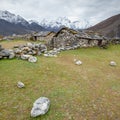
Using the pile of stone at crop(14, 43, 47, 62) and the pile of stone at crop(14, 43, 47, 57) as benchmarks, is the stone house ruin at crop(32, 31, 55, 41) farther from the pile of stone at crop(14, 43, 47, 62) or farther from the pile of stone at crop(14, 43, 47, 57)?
the pile of stone at crop(14, 43, 47, 62)

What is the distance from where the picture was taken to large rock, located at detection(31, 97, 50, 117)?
909 cm

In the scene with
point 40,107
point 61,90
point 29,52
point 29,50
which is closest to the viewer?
point 40,107

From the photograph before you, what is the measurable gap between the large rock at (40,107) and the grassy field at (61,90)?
0.81 feet

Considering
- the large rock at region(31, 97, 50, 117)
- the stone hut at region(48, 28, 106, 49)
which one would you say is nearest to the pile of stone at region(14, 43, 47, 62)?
the large rock at region(31, 97, 50, 117)

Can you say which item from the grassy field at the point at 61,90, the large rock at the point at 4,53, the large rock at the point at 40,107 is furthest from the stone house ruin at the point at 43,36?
the large rock at the point at 40,107

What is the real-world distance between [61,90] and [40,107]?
103 inches

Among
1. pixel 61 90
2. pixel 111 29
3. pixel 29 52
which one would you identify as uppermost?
pixel 29 52

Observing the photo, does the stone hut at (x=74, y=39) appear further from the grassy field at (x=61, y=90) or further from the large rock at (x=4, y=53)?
the large rock at (x=4, y=53)

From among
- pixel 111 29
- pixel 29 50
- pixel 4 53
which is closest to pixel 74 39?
pixel 29 50

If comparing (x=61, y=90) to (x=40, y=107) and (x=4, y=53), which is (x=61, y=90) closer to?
(x=40, y=107)

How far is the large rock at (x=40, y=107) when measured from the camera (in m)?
9.09

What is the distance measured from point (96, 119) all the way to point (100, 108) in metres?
1.02

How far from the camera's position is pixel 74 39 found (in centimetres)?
2844

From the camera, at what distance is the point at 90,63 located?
18.7 meters
